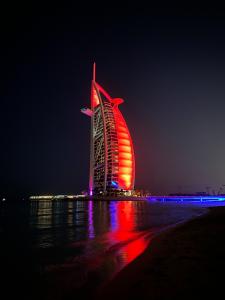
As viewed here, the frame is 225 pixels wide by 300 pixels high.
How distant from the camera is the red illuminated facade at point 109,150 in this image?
13262 cm

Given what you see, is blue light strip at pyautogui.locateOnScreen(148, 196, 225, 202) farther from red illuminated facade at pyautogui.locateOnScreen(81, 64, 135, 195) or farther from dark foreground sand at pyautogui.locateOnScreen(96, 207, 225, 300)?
dark foreground sand at pyautogui.locateOnScreen(96, 207, 225, 300)

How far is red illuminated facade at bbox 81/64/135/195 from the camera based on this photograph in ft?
435

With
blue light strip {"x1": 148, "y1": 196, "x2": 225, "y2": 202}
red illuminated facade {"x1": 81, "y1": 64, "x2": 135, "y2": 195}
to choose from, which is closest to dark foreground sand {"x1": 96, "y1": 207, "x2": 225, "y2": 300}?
red illuminated facade {"x1": 81, "y1": 64, "x2": 135, "y2": 195}

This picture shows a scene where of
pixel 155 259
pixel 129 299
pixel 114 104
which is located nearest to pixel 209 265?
pixel 155 259

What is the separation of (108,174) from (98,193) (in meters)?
11.3

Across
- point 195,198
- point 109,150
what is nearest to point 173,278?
point 109,150

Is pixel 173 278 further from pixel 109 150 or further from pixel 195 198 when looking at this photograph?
pixel 195 198

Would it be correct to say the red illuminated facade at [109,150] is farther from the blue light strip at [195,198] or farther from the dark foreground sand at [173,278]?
the dark foreground sand at [173,278]

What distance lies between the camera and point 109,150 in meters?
134

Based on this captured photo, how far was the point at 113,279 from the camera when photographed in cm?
802

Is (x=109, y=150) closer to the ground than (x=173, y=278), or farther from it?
farther from it

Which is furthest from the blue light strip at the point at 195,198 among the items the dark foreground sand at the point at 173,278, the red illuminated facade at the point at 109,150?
the dark foreground sand at the point at 173,278

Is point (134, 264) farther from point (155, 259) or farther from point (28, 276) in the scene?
point (28, 276)

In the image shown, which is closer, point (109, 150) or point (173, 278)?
point (173, 278)
